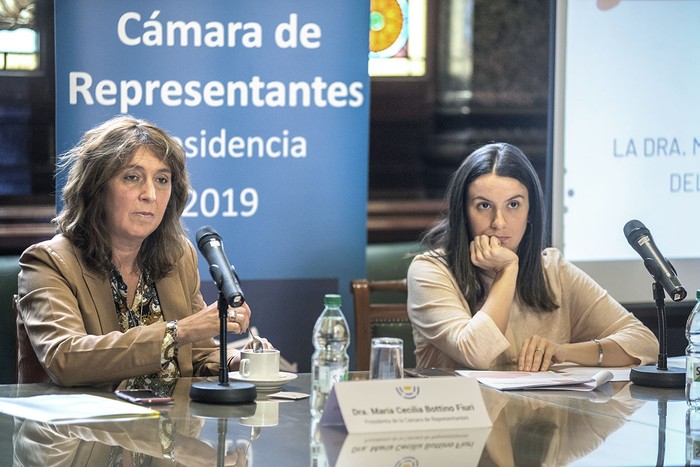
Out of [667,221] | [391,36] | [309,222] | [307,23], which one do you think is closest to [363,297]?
[309,222]

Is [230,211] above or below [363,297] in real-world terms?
above

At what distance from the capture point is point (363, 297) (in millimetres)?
3486

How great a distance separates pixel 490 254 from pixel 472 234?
146 millimetres

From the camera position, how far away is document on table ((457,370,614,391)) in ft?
8.41

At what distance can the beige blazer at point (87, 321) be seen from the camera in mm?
2477

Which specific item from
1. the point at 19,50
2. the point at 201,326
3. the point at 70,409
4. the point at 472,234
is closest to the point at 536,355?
the point at 472,234

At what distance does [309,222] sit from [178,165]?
3.54 ft

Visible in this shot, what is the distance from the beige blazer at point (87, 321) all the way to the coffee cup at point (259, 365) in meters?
0.20

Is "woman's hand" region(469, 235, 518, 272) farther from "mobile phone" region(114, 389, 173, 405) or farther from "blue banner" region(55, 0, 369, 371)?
"mobile phone" region(114, 389, 173, 405)

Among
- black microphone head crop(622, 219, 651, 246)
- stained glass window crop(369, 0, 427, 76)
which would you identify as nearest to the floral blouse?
black microphone head crop(622, 219, 651, 246)

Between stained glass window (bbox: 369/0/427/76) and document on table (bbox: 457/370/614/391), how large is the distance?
2.04 meters

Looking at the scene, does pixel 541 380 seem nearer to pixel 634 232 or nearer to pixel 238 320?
pixel 634 232

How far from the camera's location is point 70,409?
2.18 meters

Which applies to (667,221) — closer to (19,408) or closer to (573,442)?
(573,442)
